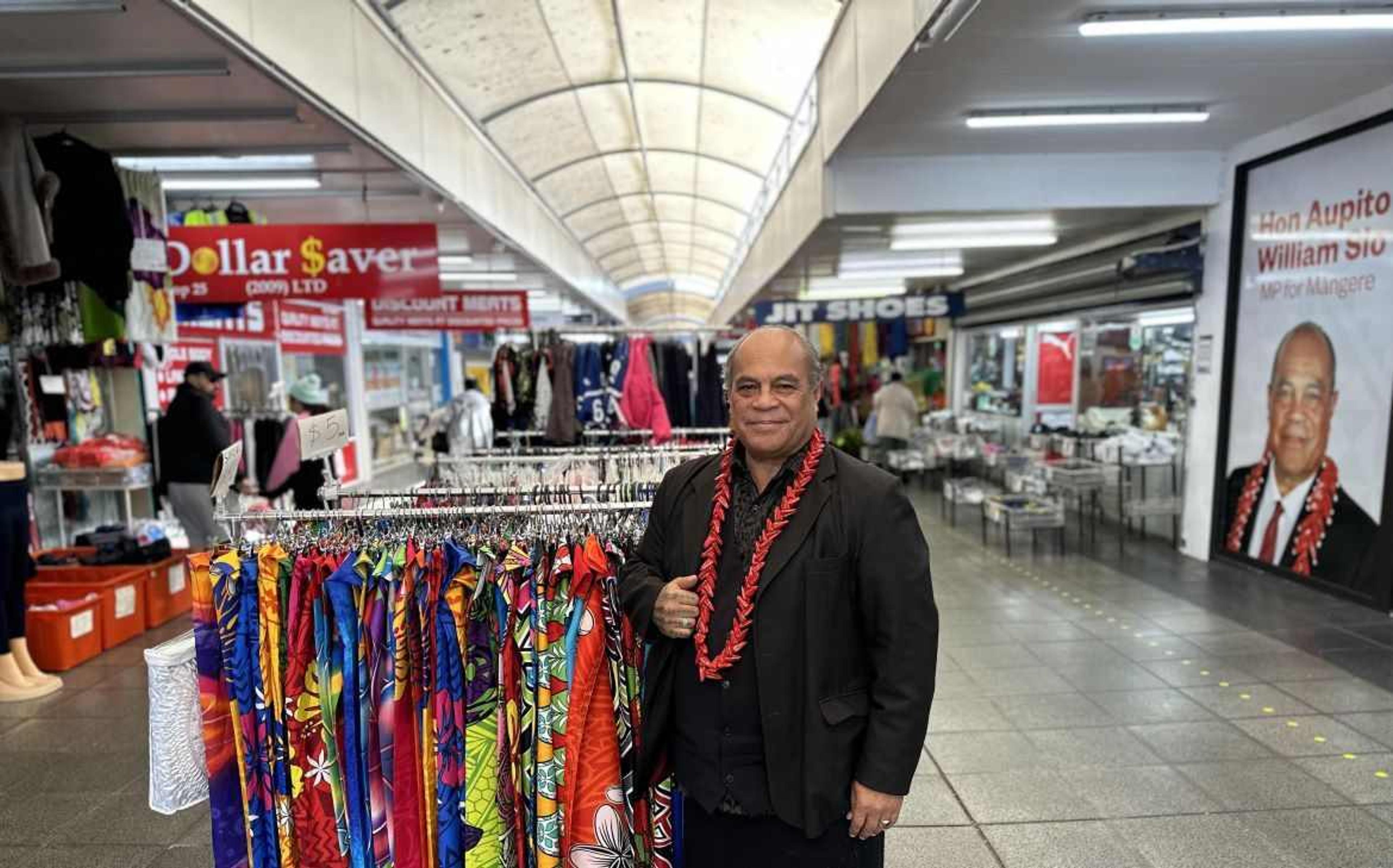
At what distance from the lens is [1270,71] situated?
461cm

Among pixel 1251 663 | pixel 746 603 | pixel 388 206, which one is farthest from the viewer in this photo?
pixel 388 206

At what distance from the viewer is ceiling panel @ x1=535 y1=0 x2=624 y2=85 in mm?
7191

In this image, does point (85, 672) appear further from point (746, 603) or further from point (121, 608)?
point (746, 603)

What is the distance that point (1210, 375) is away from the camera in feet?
21.9

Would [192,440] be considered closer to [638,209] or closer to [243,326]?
[243,326]

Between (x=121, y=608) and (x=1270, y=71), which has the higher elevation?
(x=1270, y=71)

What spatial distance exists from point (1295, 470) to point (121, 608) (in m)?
8.76

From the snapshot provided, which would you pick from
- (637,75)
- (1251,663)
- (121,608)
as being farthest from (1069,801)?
(637,75)

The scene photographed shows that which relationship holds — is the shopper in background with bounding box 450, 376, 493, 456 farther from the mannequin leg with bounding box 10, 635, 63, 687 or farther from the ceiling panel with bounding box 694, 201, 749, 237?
the ceiling panel with bounding box 694, 201, 749, 237

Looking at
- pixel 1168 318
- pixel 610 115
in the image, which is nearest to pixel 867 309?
pixel 1168 318

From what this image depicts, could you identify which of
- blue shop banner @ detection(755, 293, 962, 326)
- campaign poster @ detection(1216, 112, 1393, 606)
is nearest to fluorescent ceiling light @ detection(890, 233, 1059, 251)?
blue shop banner @ detection(755, 293, 962, 326)

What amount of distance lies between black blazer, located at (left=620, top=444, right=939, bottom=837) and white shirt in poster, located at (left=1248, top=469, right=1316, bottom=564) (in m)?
5.81

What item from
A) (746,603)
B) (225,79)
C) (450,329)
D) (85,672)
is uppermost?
(225,79)

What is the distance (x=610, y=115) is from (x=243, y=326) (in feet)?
17.6
